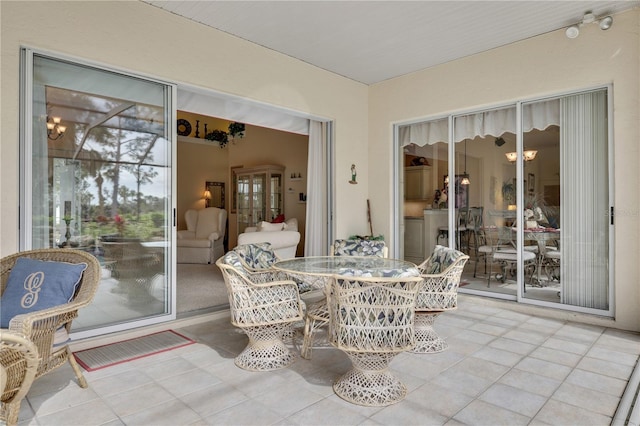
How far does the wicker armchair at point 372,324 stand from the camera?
84.7 inches

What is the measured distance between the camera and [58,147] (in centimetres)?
316

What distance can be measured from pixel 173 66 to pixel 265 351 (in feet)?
9.34

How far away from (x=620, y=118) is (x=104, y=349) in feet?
17.1

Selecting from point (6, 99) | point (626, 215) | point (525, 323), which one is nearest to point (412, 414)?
point (525, 323)

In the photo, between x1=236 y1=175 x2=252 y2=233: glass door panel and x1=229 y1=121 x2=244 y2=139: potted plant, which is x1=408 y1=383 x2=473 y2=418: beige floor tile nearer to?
x1=236 y1=175 x2=252 y2=233: glass door panel

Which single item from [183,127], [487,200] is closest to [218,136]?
[183,127]

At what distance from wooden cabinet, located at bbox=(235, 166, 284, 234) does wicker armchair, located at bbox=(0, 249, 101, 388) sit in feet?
20.1

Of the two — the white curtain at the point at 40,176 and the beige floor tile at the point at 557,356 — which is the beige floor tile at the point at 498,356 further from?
the white curtain at the point at 40,176

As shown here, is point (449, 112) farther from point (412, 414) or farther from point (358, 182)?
point (412, 414)

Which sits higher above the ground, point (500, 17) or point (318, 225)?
point (500, 17)

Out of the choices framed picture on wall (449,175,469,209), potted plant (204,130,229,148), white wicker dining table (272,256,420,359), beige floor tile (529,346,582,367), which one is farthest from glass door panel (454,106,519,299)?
potted plant (204,130,229,148)

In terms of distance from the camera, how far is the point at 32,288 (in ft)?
7.67

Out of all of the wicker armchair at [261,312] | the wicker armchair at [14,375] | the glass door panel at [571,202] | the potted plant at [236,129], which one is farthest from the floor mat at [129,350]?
the potted plant at [236,129]

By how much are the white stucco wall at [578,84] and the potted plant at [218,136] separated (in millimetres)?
5812
